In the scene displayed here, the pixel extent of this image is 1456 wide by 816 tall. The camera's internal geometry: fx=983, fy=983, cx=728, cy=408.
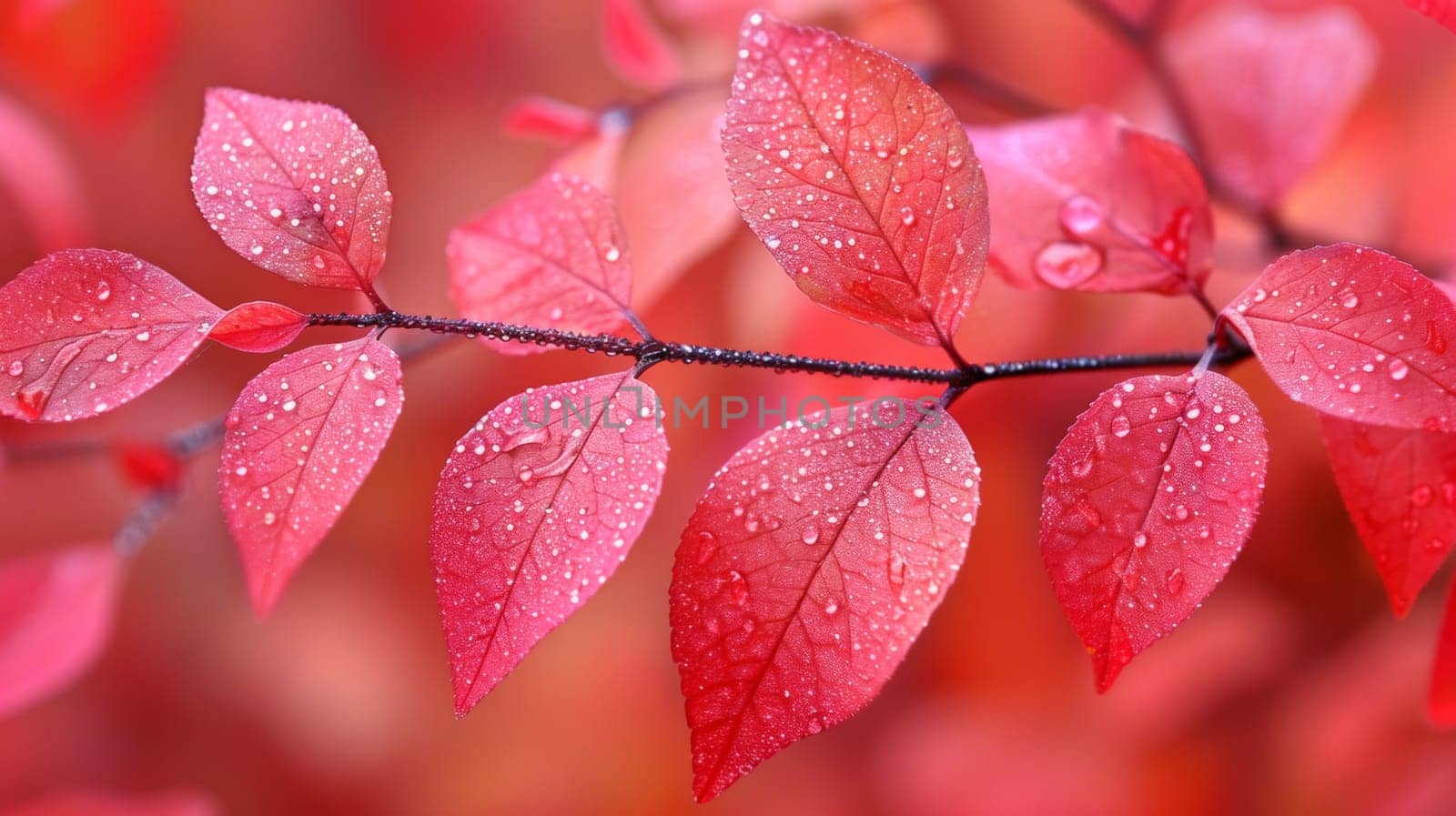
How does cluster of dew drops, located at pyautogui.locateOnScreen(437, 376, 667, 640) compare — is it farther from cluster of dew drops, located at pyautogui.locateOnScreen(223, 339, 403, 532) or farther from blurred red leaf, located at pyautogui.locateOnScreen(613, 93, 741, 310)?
blurred red leaf, located at pyautogui.locateOnScreen(613, 93, 741, 310)

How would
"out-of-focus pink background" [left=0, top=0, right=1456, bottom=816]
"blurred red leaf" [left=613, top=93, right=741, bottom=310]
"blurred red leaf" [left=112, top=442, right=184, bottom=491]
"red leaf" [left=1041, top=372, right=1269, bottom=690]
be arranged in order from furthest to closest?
1. "out-of-focus pink background" [left=0, top=0, right=1456, bottom=816]
2. "blurred red leaf" [left=112, top=442, right=184, bottom=491]
3. "blurred red leaf" [left=613, top=93, right=741, bottom=310]
4. "red leaf" [left=1041, top=372, right=1269, bottom=690]

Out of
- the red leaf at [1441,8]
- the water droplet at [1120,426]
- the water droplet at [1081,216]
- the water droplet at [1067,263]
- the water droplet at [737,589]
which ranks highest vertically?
the red leaf at [1441,8]

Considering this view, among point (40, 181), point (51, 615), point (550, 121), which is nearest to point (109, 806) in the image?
point (51, 615)

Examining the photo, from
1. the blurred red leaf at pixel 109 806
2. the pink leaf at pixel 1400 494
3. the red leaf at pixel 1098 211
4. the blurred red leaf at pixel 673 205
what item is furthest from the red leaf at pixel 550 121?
the blurred red leaf at pixel 109 806

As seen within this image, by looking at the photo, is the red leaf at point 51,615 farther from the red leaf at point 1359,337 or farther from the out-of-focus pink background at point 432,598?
the red leaf at point 1359,337

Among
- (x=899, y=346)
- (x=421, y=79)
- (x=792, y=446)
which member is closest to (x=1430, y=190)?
(x=899, y=346)

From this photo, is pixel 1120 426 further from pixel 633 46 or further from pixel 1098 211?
pixel 633 46

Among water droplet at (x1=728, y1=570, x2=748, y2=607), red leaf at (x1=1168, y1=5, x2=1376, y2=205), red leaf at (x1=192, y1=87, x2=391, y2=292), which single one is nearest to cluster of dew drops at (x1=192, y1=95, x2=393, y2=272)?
red leaf at (x1=192, y1=87, x2=391, y2=292)
